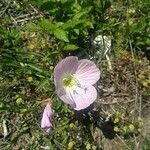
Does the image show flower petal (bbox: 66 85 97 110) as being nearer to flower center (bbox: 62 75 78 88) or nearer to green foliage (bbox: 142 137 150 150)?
flower center (bbox: 62 75 78 88)

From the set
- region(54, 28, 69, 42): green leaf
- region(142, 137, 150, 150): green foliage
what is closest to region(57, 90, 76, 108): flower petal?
region(54, 28, 69, 42): green leaf

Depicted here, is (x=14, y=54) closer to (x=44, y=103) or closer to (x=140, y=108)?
(x=44, y=103)

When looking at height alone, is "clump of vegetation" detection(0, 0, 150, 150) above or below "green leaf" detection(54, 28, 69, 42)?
below

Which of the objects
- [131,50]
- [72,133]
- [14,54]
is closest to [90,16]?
[131,50]

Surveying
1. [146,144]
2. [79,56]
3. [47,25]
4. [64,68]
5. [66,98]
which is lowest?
[146,144]

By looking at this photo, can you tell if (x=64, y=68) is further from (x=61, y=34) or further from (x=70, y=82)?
(x=61, y=34)

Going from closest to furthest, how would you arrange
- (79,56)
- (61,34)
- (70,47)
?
(61,34) → (70,47) → (79,56)

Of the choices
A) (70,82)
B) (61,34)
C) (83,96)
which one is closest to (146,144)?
(83,96)
